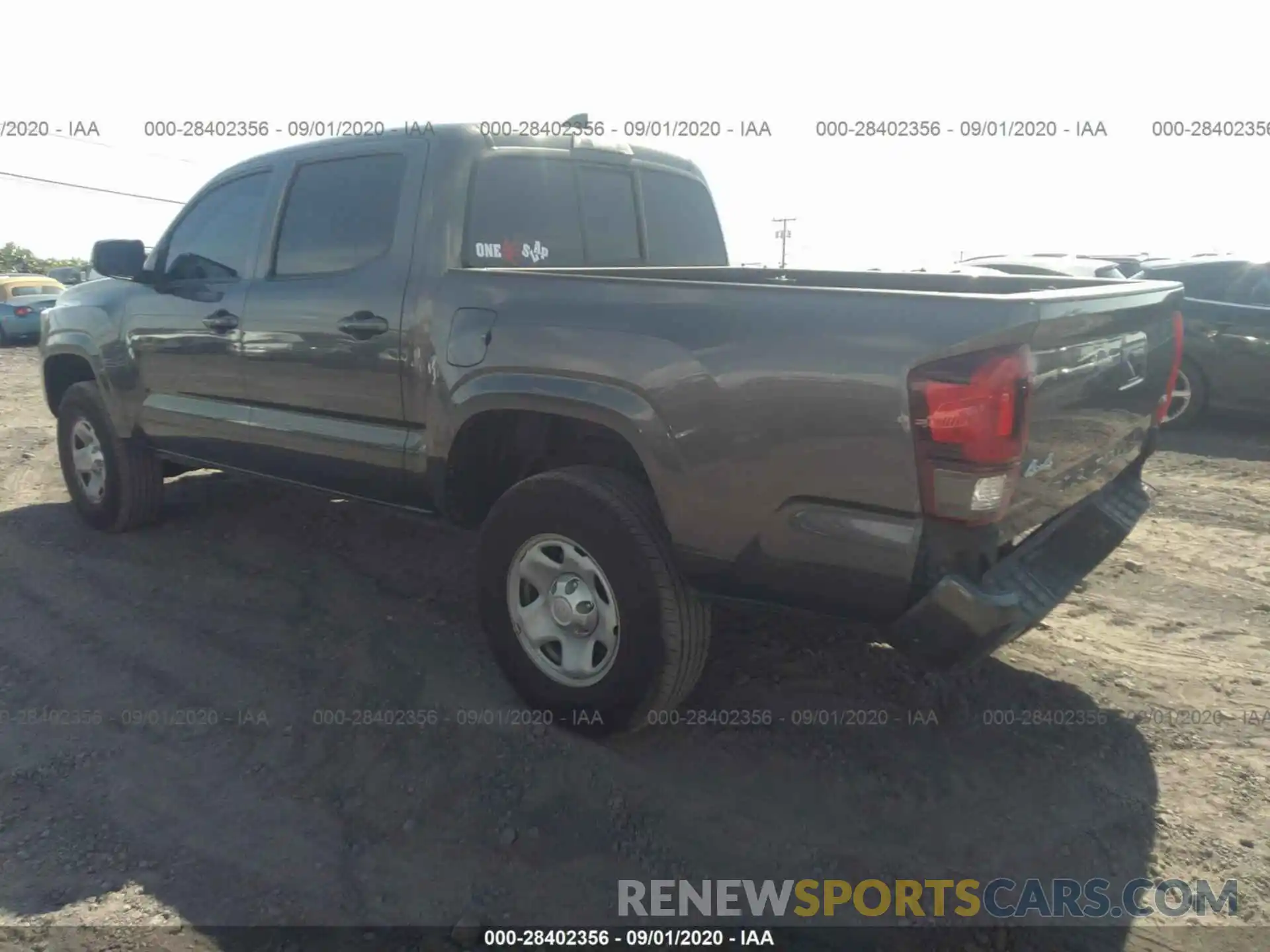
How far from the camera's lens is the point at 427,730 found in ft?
10.8

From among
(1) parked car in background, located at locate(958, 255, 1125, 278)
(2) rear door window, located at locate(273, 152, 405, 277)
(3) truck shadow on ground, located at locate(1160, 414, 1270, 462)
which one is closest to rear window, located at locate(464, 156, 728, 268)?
(2) rear door window, located at locate(273, 152, 405, 277)

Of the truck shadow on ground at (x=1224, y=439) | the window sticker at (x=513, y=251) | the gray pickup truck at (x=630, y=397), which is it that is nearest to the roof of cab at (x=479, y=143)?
the gray pickup truck at (x=630, y=397)

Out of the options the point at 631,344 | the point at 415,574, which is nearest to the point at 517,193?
the point at 631,344

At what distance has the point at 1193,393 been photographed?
7969 mm

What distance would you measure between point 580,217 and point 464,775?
2364mm

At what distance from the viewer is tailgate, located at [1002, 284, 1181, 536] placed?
2.49m

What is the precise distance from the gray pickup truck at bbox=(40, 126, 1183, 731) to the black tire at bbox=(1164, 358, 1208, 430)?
205 inches

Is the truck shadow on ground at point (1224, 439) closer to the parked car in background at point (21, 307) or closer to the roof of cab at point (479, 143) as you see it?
the roof of cab at point (479, 143)

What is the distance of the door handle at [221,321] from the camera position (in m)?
4.27

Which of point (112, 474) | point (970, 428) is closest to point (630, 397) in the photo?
point (970, 428)

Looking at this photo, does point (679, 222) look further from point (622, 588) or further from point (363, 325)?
point (622, 588)

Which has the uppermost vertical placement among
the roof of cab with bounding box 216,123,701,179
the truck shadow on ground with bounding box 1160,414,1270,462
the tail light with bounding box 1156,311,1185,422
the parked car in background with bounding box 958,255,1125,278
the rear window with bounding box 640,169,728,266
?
the roof of cab with bounding box 216,123,701,179

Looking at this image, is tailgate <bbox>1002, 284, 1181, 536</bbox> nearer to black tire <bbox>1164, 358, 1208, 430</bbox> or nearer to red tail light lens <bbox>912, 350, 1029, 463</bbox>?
red tail light lens <bbox>912, 350, 1029, 463</bbox>

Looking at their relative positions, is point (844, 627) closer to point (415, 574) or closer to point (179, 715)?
point (415, 574)
